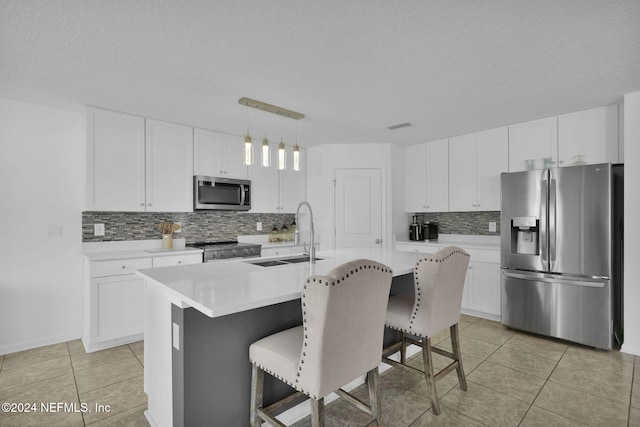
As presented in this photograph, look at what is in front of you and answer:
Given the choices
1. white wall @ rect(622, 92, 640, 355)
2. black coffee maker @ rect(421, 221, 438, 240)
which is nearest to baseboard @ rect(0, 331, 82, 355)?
black coffee maker @ rect(421, 221, 438, 240)


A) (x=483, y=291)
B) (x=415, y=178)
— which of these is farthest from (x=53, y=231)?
(x=483, y=291)

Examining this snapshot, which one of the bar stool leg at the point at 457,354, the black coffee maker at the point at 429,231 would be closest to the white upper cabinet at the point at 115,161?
the bar stool leg at the point at 457,354

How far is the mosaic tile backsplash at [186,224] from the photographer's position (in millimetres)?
3578

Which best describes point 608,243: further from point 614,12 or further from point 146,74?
point 146,74

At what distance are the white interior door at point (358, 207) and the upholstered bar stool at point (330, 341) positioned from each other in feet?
10.3

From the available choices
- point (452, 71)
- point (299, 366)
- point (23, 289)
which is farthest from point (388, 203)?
point (23, 289)

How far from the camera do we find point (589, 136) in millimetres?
3355

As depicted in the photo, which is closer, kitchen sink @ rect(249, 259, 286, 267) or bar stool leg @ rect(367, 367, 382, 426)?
bar stool leg @ rect(367, 367, 382, 426)

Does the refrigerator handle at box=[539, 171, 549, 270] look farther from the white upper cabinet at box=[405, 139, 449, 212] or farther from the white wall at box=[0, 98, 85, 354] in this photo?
the white wall at box=[0, 98, 85, 354]

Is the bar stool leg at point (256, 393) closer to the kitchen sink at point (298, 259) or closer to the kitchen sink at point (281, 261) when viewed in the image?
the kitchen sink at point (281, 261)

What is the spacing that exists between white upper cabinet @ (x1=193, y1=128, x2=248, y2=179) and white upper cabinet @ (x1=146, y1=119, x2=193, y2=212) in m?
0.09

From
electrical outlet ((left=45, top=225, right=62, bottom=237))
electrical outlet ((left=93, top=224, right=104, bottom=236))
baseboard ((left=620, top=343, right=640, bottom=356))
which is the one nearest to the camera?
baseboard ((left=620, top=343, right=640, bottom=356))

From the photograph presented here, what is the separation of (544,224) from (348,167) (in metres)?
2.55

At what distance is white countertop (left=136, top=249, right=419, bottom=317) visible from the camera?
1367 millimetres
